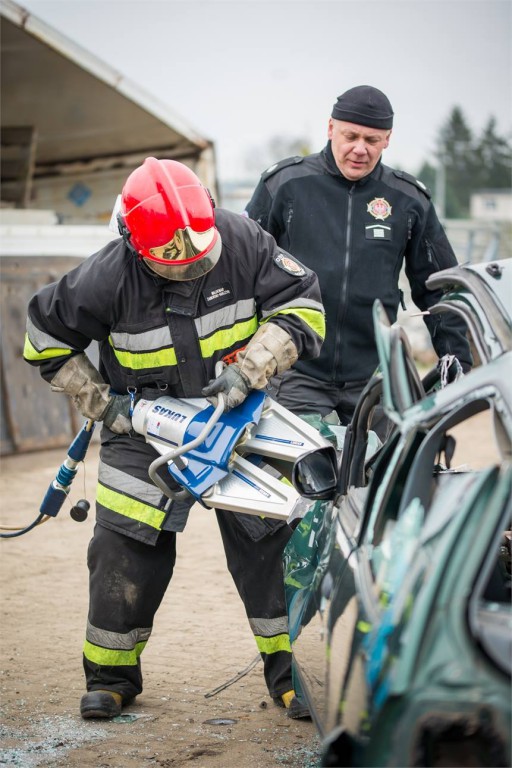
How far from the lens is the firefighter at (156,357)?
12.7 ft

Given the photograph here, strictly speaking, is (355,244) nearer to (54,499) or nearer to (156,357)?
(156,357)

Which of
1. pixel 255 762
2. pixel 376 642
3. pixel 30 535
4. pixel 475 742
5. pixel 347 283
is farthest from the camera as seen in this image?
pixel 30 535

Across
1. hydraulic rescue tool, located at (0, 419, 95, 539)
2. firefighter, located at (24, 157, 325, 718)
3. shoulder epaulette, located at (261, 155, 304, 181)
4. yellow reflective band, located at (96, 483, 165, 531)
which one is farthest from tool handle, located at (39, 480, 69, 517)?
shoulder epaulette, located at (261, 155, 304, 181)

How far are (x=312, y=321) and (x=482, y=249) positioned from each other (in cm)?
1339

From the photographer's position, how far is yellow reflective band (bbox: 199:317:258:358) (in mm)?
3980

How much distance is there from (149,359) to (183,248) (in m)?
0.47

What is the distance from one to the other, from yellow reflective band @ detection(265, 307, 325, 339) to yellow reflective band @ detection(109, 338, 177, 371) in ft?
1.29

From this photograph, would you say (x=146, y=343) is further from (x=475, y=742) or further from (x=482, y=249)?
(x=482, y=249)

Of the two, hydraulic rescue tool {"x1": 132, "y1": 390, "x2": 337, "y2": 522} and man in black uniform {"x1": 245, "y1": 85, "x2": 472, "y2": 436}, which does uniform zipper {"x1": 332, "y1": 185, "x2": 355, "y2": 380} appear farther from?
hydraulic rescue tool {"x1": 132, "y1": 390, "x2": 337, "y2": 522}

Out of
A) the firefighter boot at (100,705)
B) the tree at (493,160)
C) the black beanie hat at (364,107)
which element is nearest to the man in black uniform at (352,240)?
the black beanie hat at (364,107)

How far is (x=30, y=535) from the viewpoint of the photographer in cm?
736

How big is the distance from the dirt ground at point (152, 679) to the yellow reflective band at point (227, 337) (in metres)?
1.36

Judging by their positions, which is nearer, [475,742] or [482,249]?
[475,742]

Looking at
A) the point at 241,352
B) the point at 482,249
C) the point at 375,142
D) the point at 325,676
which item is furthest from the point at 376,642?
the point at 482,249
